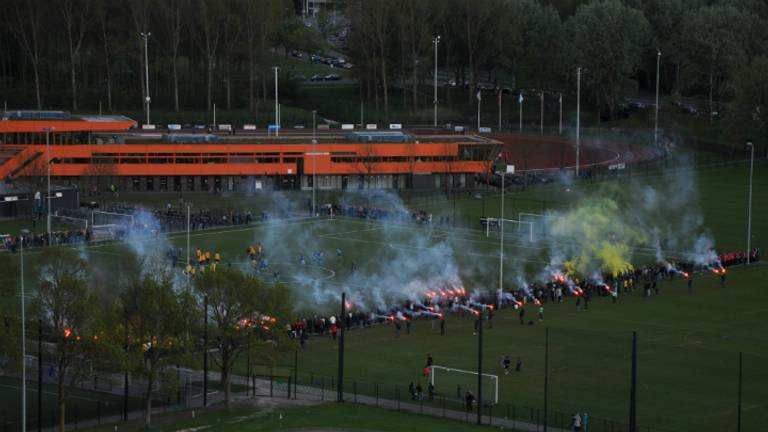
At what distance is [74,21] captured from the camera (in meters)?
178

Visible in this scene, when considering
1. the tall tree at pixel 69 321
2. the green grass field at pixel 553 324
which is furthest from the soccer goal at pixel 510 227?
the tall tree at pixel 69 321

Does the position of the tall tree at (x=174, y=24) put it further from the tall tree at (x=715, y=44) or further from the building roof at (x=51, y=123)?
the tall tree at (x=715, y=44)

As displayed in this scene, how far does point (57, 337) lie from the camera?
60.2m

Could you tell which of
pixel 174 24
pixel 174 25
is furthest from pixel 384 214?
pixel 174 24

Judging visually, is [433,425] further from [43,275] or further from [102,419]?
[43,275]

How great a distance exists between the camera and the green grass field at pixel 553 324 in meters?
64.9

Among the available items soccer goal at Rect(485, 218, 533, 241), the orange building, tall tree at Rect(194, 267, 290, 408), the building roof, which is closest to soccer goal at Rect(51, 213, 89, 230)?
the orange building

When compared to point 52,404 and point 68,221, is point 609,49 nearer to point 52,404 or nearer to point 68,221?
point 68,221

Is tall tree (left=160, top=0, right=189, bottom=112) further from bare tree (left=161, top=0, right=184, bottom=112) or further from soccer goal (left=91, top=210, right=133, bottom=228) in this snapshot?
soccer goal (left=91, top=210, right=133, bottom=228)

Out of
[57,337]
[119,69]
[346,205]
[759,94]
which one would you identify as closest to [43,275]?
[57,337]

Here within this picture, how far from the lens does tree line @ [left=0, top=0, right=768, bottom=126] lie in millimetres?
171550

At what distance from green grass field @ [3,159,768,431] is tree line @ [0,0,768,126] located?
48.7 meters

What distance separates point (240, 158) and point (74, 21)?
159ft

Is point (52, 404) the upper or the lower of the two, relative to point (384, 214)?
lower
